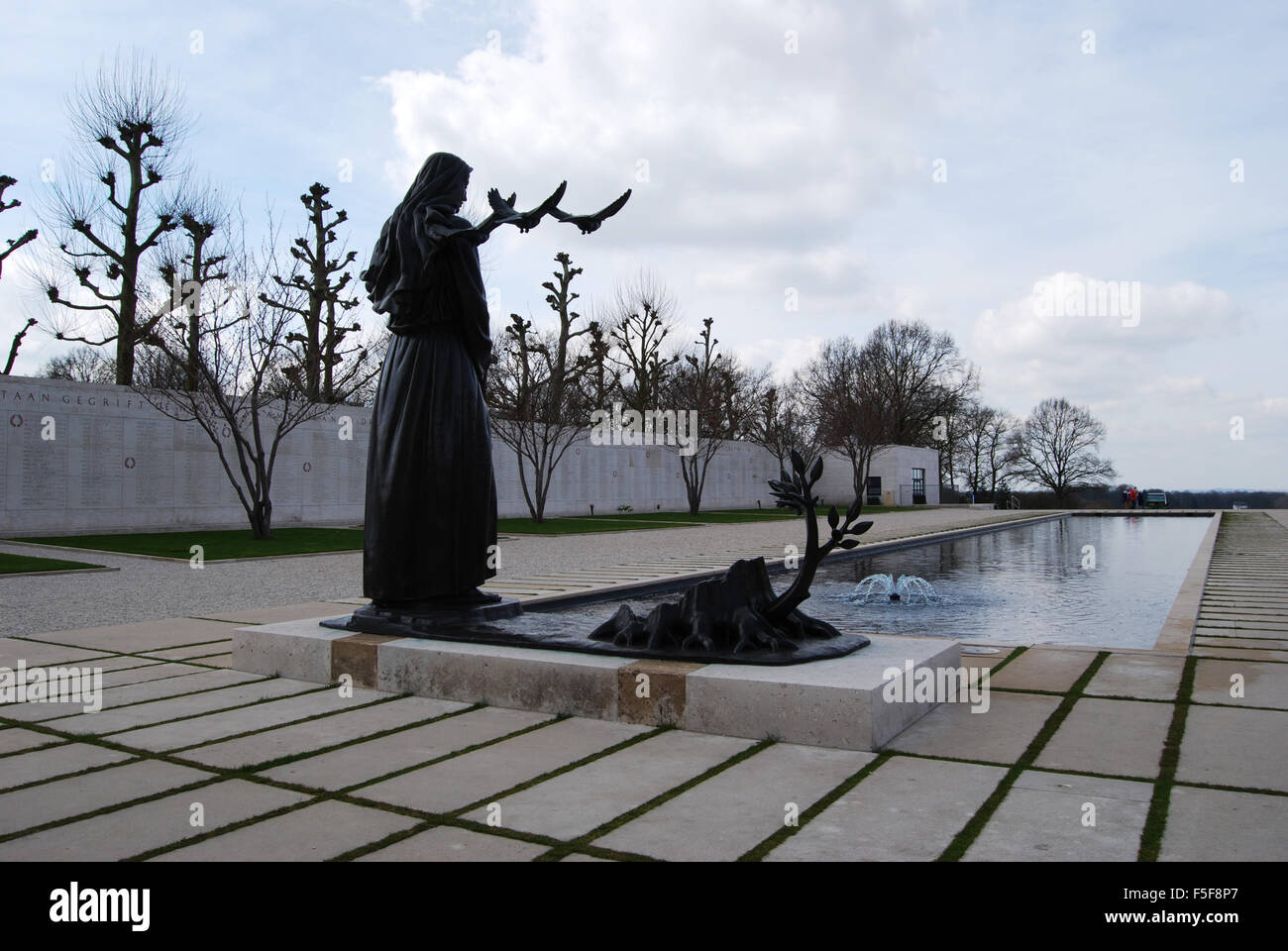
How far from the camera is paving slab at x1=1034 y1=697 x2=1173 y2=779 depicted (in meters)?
3.05

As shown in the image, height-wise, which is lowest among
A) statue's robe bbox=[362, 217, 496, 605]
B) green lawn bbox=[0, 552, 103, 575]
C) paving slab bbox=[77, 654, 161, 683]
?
paving slab bbox=[77, 654, 161, 683]

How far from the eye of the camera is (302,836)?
2484 mm

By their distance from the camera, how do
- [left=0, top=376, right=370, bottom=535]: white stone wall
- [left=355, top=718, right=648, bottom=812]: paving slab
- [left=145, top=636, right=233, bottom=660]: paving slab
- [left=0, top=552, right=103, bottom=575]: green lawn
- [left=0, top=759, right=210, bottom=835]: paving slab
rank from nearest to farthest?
[left=0, top=759, right=210, bottom=835]: paving slab → [left=355, top=718, right=648, bottom=812]: paving slab → [left=145, top=636, right=233, bottom=660]: paving slab → [left=0, top=552, right=103, bottom=575]: green lawn → [left=0, top=376, right=370, bottom=535]: white stone wall

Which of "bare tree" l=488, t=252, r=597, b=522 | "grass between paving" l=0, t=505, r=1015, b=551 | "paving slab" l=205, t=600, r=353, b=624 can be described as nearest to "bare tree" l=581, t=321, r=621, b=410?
"bare tree" l=488, t=252, r=597, b=522

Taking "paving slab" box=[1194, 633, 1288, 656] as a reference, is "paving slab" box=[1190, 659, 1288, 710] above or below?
above

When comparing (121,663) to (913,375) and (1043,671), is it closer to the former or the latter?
(1043,671)

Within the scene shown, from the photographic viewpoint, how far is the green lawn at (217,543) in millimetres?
14453

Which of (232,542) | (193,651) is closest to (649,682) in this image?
(193,651)

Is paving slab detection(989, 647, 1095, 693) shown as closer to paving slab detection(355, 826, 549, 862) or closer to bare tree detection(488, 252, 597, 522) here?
paving slab detection(355, 826, 549, 862)

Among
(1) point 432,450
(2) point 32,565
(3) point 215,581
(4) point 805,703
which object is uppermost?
(1) point 432,450

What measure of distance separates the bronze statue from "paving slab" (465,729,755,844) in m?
1.87

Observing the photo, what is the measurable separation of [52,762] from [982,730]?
358 cm
